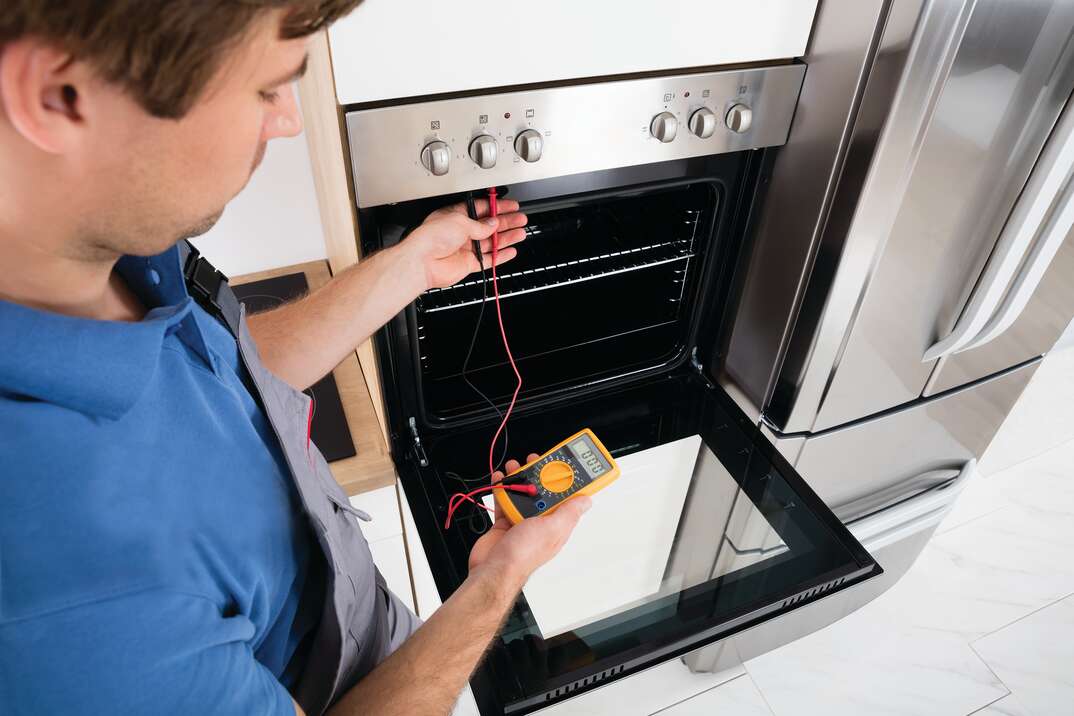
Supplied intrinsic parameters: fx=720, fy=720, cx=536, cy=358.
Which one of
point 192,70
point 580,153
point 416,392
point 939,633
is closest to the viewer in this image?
point 192,70

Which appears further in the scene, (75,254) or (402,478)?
(402,478)

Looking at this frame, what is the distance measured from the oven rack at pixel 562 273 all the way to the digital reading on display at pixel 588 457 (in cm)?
21

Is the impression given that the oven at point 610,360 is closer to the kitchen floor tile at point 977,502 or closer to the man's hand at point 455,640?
the man's hand at point 455,640

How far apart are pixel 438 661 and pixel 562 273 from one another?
53cm

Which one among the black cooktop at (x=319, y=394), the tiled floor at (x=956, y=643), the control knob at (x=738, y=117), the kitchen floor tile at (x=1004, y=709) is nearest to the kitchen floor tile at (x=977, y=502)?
the tiled floor at (x=956, y=643)

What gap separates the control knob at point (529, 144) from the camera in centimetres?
76

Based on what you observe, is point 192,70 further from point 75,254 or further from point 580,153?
point 580,153

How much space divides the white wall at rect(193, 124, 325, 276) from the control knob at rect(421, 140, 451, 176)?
0.59m

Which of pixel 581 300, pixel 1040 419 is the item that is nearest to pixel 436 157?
pixel 581 300

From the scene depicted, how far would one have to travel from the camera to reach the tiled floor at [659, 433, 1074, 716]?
5.17 feet

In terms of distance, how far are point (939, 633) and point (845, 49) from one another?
1459 mm

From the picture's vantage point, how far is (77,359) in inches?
17.7

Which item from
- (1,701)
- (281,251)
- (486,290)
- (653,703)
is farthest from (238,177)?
(653,703)

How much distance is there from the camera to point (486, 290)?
95cm
